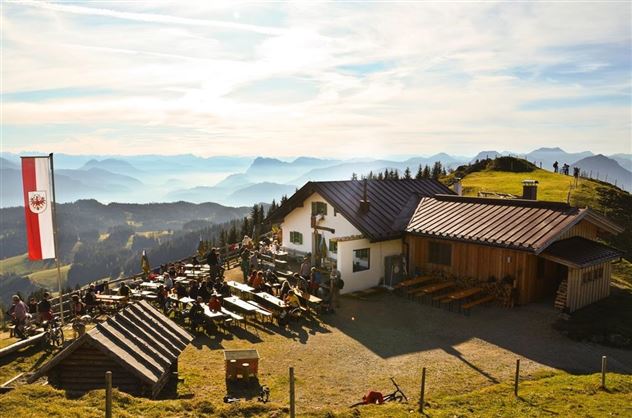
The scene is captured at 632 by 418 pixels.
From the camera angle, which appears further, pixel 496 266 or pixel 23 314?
pixel 496 266

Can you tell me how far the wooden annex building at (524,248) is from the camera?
20688 millimetres

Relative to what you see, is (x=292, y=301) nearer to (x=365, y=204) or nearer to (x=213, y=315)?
(x=213, y=315)

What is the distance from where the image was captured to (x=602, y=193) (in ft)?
145

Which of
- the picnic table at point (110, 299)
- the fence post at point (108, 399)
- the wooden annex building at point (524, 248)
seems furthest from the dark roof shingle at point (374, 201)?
the fence post at point (108, 399)

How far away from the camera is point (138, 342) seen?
12117mm

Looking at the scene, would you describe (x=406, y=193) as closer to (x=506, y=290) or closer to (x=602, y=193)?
(x=506, y=290)

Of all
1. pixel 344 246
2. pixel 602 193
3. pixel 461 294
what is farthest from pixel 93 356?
pixel 602 193

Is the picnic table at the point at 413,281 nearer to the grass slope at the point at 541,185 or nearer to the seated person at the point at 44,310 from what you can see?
the seated person at the point at 44,310

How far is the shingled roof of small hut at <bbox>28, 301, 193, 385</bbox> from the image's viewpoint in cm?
1095

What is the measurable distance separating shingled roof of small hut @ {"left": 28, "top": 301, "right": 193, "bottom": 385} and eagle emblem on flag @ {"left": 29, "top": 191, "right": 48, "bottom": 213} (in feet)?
19.0

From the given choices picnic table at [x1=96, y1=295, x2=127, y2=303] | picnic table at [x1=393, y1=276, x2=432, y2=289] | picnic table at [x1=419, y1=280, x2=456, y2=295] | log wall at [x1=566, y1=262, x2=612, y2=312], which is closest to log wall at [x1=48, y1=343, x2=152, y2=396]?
picnic table at [x1=96, y1=295, x2=127, y2=303]

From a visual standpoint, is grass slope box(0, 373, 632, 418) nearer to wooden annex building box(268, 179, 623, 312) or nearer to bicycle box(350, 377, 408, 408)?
bicycle box(350, 377, 408, 408)

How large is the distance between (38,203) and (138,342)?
7.70 metres

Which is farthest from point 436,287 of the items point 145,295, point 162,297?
point 145,295
